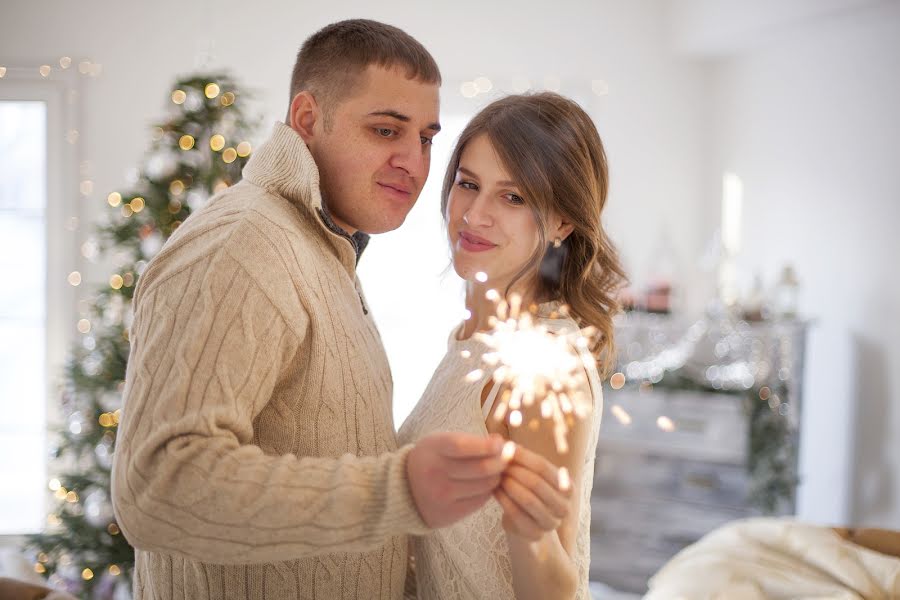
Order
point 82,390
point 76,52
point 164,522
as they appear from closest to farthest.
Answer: point 164,522
point 82,390
point 76,52

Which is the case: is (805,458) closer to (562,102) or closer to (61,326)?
(562,102)

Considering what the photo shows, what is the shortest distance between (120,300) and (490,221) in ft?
8.07

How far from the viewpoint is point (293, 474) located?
38.7 inches

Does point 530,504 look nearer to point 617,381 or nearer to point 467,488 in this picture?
point 467,488

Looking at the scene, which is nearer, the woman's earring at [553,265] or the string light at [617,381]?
the woman's earring at [553,265]

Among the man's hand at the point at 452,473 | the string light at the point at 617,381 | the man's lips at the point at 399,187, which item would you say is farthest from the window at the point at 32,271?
the man's hand at the point at 452,473

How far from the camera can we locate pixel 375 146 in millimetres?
1445

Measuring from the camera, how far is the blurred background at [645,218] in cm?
400

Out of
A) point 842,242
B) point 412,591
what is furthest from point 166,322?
point 842,242

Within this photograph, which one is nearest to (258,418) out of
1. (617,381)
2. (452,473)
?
→ (452,473)

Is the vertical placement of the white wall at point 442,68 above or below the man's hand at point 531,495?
above

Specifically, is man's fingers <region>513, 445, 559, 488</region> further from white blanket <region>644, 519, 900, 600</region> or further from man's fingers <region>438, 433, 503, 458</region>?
white blanket <region>644, 519, 900, 600</region>

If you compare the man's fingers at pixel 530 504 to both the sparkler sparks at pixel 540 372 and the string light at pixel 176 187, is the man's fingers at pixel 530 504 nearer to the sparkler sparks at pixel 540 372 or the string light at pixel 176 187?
the sparkler sparks at pixel 540 372

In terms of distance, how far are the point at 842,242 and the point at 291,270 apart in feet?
13.1
